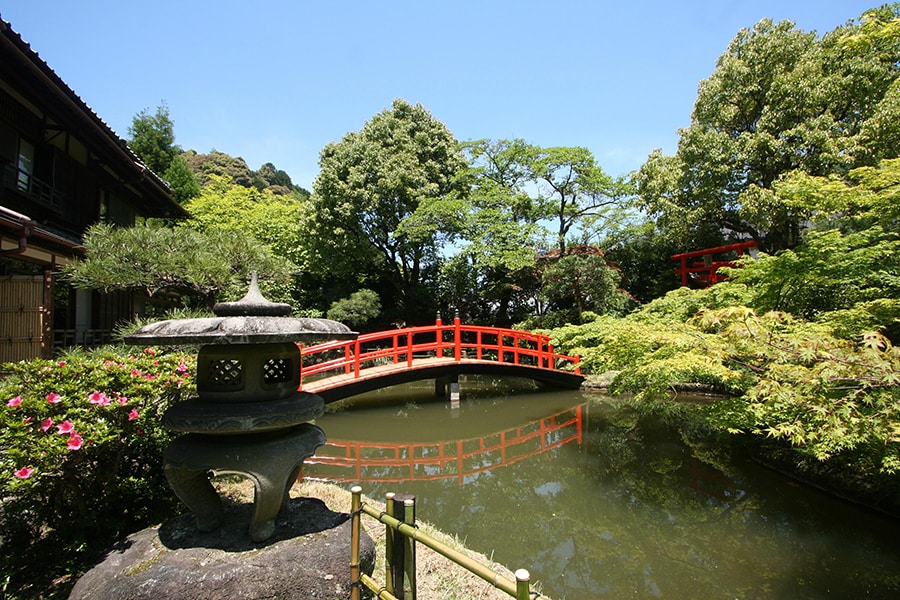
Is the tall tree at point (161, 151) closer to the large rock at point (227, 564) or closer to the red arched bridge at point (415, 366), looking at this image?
the red arched bridge at point (415, 366)

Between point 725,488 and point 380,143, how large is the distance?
15.5m

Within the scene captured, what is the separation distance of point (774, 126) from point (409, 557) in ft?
46.0

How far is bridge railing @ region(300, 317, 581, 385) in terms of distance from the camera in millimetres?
8492

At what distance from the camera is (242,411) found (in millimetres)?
2545

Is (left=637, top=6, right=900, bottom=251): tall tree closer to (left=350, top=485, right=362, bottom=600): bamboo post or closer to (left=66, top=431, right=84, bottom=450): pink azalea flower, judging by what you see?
(left=350, top=485, right=362, bottom=600): bamboo post

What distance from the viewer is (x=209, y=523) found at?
107 inches

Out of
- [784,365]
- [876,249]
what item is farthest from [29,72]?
[876,249]

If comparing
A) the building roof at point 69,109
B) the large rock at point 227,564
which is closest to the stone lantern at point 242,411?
the large rock at point 227,564

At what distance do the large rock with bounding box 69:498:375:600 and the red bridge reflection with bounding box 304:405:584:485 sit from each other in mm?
2908

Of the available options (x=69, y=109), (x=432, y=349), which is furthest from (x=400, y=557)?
(x=432, y=349)

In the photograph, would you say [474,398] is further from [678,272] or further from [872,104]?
[872,104]

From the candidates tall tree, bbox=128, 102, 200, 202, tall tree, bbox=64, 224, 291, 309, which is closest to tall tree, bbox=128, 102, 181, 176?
tall tree, bbox=128, 102, 200, 202

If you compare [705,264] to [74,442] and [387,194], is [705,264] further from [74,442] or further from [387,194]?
[74,442]

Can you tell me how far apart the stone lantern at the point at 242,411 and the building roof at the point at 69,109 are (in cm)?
565
